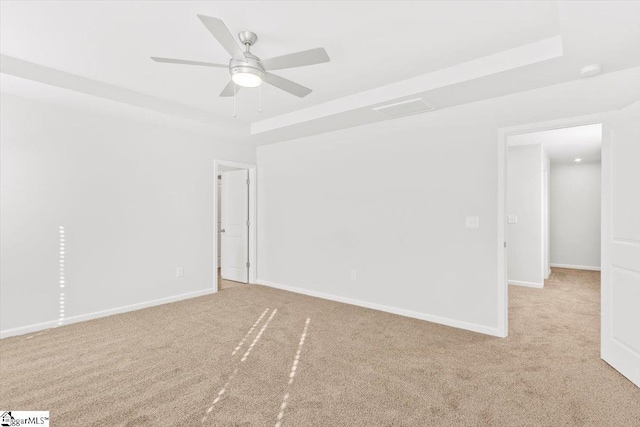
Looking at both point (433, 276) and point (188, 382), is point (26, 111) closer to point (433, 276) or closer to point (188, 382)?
point (188, 382)

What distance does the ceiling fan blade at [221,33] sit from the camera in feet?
5.40

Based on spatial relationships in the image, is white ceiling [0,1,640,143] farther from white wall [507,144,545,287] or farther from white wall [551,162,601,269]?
white wall [551,162,601,269]

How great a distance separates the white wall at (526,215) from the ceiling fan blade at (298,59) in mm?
4884

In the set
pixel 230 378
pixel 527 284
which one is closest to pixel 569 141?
pixel 527 284

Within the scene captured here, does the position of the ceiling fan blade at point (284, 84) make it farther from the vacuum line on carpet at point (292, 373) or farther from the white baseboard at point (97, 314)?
the white baseboard at point (97, 314)

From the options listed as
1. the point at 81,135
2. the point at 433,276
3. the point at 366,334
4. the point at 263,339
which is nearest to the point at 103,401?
the point at 263,339

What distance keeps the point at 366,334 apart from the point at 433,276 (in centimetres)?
105

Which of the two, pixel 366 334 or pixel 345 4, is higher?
pixel 345 4

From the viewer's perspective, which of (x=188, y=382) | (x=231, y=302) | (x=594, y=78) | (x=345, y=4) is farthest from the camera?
(x=231, y=302)

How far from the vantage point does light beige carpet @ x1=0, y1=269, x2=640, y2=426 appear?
190 centimetres

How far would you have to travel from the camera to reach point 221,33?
1.79 metres

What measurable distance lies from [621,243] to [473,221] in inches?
44.9

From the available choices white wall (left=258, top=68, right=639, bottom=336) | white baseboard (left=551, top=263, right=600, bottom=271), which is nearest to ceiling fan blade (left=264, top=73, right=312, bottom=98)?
white wall (left=258, top=68, right=639, bottom=336)

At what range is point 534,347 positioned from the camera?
2838 mm
